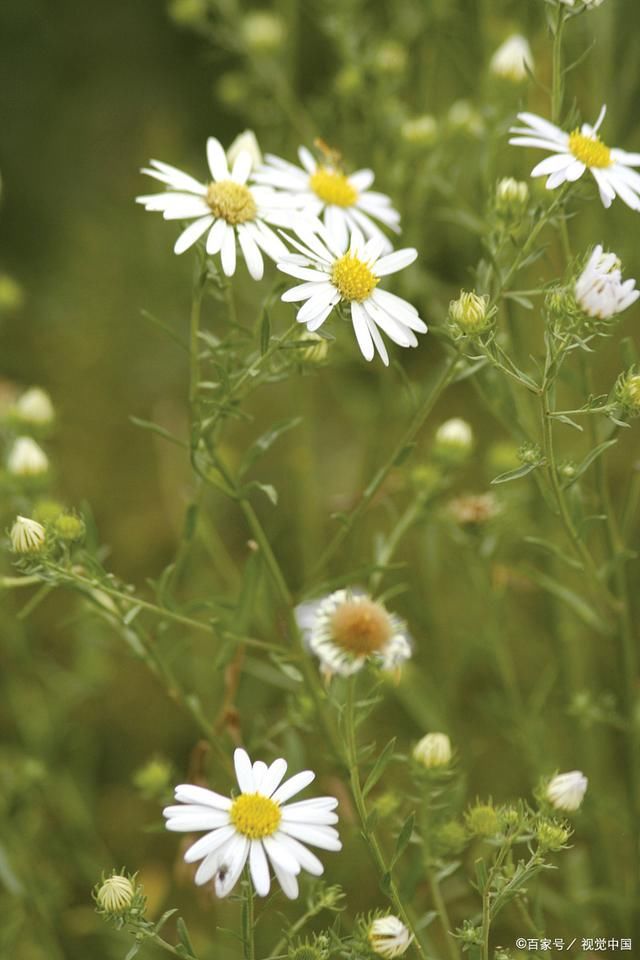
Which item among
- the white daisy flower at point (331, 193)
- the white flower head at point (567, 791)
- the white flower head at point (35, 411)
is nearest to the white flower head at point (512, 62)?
the white daisy flower at point (331, 193)

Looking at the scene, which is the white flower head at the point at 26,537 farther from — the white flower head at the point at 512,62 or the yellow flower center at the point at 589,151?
the white flower head at the point at 512,62

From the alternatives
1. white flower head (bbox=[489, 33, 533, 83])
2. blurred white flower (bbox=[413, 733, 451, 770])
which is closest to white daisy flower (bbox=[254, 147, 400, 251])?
white flower head (bbox=[489, 33, 533, 83])

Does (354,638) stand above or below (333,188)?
below

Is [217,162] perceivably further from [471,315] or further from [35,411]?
[35,411]

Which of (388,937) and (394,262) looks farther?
(394,262)

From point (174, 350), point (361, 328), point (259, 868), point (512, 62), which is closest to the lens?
point (259, 868)

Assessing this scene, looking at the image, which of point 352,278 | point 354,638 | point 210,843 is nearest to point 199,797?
point 210,843
